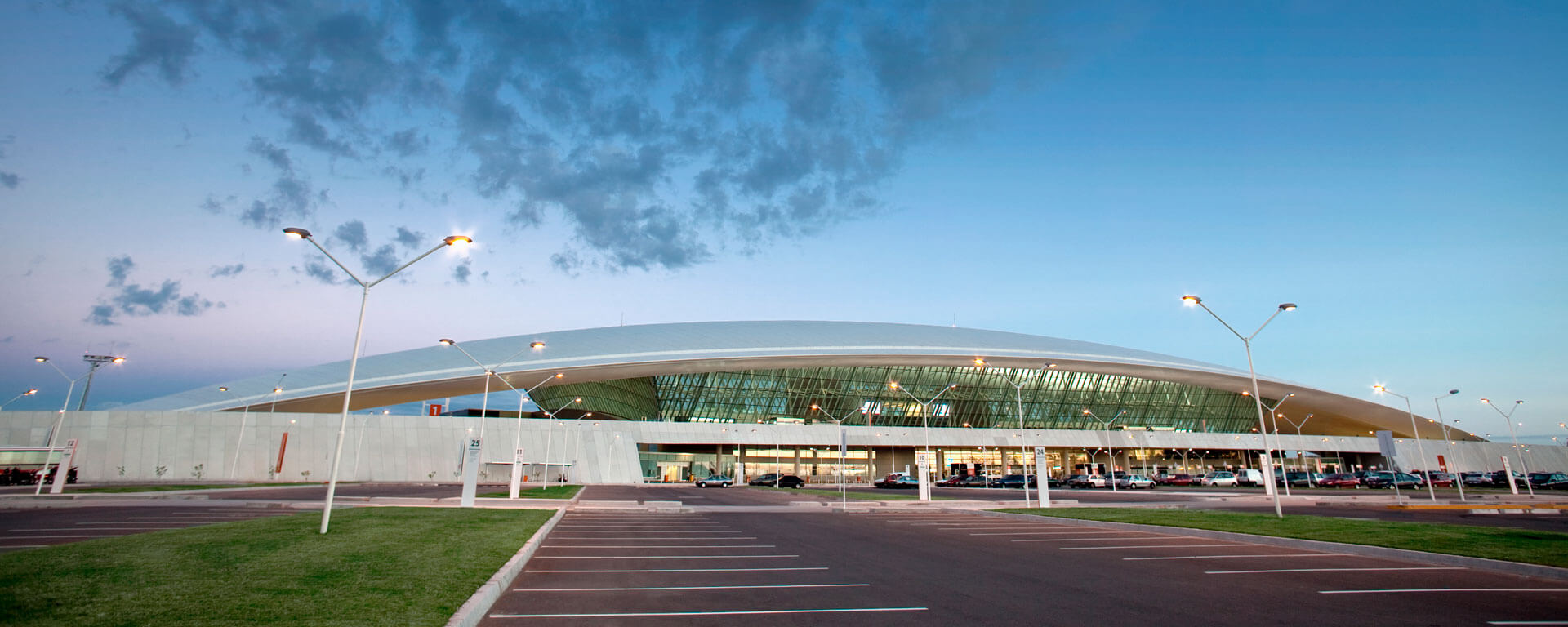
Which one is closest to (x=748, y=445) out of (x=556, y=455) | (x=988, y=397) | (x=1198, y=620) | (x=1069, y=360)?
(x=556, y=455)

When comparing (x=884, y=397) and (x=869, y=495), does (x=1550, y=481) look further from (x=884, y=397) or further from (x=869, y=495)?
(x=869, y=495)

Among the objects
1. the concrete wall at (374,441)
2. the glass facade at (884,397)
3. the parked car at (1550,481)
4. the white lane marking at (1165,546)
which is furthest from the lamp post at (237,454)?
the parked car at (1550,481)

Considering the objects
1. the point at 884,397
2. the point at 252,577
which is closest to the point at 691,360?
the point at 884,397

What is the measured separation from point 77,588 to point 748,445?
74923 mm

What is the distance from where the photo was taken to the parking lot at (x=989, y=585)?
338 inches

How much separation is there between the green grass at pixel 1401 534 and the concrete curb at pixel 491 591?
16.1 meters

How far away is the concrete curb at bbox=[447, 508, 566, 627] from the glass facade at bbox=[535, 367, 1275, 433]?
6773cm

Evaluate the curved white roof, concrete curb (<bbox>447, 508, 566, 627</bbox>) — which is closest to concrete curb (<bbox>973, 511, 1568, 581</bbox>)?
concrete curb (<bbox>447, 508, 566, 627</bbox>)

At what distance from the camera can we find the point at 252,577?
869 cm

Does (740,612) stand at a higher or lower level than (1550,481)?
lower

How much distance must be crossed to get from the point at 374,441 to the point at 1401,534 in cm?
6513

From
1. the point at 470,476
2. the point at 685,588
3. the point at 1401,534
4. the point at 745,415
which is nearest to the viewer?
the point at 685,588

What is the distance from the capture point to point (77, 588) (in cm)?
752

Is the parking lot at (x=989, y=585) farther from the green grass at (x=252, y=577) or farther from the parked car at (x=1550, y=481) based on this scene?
the parked car at (x=1550, y=481)
